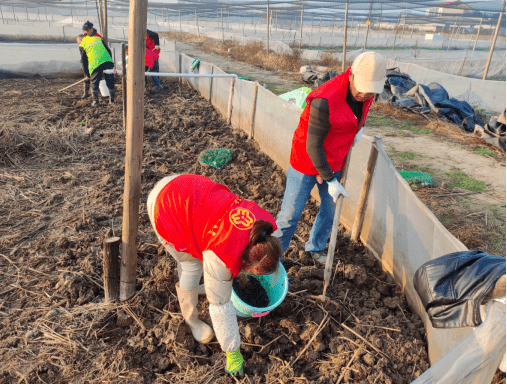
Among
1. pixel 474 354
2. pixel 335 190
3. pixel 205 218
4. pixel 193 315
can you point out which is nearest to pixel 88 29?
pixel 335 190

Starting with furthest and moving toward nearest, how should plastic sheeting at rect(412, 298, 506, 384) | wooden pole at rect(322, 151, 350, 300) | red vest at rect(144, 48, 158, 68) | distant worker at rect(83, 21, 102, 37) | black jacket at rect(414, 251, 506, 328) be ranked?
1. red vest at rect(144, 48, 158, 68)
2. distant worker at rect(83, 21, 102, 37)
3. wooden pole at rect(322, 151, 350, 300)
4. black jacket at rect(414, 251, 506, 328)
5. plastic sheeting at rect(412, 298, 506, 384)

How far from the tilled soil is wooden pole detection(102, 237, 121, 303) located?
73 mm

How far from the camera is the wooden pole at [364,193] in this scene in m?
3.09

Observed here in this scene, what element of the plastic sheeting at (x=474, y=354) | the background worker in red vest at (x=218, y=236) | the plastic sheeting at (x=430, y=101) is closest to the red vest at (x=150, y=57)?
the plastic sheeting at (x=430, y=101)

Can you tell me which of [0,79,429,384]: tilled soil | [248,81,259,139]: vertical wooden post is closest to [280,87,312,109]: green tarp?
[248,81,259,139]: vertical wooden post

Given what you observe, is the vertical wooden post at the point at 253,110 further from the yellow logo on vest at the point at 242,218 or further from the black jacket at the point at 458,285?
the black jacket at the point at 458,285

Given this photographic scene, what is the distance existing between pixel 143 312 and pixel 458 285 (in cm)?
192

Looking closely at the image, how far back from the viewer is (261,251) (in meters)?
1.62

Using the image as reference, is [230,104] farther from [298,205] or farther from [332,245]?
[332,245]

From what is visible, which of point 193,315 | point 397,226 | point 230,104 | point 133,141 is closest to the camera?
point 133,141

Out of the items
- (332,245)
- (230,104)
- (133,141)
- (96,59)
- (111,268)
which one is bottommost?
(111,268)

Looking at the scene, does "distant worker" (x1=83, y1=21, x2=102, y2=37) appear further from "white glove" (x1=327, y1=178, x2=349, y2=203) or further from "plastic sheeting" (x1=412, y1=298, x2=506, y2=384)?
"plastic sheeting" (x1=412, y1=298, x2=506, y2=384)

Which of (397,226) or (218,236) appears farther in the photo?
(397,226)

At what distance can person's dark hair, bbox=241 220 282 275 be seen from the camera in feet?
5.31
